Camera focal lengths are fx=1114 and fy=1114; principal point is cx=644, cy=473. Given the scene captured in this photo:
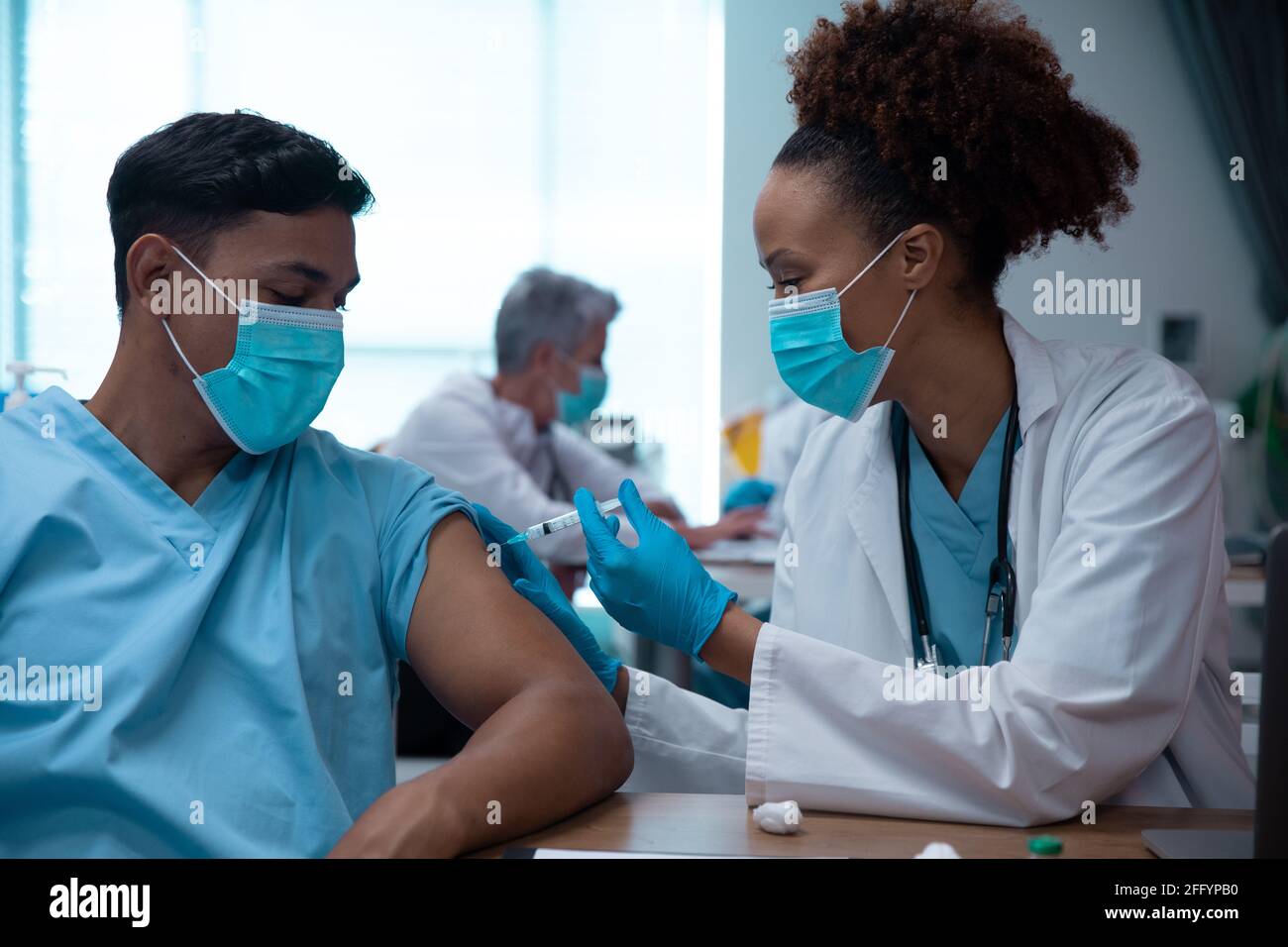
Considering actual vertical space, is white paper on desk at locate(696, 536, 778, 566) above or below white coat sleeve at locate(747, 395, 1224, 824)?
below

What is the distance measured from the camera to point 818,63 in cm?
139

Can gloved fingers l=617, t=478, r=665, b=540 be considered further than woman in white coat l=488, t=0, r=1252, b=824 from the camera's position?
Yes

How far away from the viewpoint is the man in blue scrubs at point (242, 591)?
38.5 inches

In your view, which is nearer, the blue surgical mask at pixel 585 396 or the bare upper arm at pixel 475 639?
the bare upper arm at pixel 475 639

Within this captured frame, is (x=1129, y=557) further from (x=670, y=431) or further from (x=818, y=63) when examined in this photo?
(x=670, y=431)

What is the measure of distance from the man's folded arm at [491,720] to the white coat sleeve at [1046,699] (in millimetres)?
163

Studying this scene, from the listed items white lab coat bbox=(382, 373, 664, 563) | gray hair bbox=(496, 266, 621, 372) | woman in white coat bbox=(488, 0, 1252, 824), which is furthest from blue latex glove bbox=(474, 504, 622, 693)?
gray hair bbox=(496, 266, 621, 372)

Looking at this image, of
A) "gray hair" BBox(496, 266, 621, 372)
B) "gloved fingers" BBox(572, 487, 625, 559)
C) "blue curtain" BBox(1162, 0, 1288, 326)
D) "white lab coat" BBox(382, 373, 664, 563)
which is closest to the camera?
"gloved fingers" BBox(572, 487, 625, 559)

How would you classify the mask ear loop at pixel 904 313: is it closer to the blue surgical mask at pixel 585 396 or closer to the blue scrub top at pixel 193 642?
the blue scrub top at pixel 193 642

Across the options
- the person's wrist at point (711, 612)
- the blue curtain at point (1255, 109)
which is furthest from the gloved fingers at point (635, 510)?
the blue curtain at point (1255, 109)

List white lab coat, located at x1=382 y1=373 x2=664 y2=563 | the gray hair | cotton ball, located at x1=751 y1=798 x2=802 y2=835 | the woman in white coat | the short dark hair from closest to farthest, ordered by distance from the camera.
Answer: cotton ball, located at x1=751 y1=798 x2=802 y2=835, the woman in white coat, the short dark hair, white lab coat, located at x1=382 y1=373 x2=664 y2=563, the gray hair

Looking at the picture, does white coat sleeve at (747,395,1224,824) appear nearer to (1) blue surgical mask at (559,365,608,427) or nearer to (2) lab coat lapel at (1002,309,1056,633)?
(2) lab coat lapel at (1002,309,1056,633)

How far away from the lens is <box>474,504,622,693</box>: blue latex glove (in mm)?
1226

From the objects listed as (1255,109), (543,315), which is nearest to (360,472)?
(543,315)
